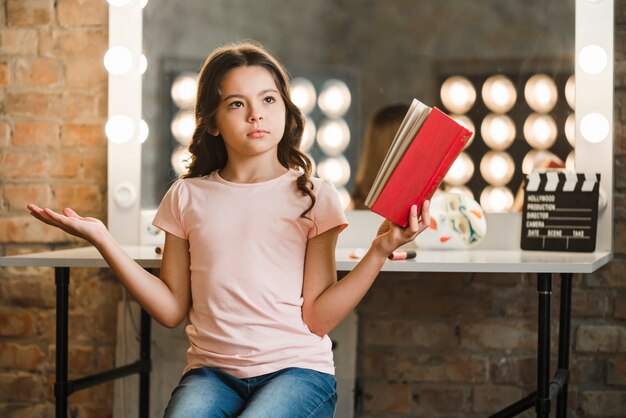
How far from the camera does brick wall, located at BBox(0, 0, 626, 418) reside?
1.93 metres

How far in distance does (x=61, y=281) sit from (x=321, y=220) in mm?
594

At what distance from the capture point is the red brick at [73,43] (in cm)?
202

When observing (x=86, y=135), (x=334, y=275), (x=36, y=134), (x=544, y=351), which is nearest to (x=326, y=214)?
(x=334, y=275)

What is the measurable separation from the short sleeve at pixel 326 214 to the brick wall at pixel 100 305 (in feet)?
2.17

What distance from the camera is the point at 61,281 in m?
1.60

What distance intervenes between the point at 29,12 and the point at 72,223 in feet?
3.31

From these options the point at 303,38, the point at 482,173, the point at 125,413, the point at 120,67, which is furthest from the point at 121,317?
the point at 482,173

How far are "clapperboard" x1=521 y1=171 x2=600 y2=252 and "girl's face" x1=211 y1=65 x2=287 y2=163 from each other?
65 centimetres

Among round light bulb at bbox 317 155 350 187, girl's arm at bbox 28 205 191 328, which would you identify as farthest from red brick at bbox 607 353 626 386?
girl's arm at bbox 28 205 191 328

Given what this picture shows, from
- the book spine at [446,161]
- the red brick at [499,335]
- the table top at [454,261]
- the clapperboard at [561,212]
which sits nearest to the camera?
the book spine at [446,161]

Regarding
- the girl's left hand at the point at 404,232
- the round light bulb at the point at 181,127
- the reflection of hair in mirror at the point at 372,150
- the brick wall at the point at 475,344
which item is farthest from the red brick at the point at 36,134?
the girl's left hand at the point at 404,232

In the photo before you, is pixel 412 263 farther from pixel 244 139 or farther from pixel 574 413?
pixel 574 413

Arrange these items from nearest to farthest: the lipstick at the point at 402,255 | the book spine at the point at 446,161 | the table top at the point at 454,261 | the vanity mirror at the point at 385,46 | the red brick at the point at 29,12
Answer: the book spine at the point at 446,161, the table top at the point at 454,261, the lipstick at the point at 402,255, the vanity mirror at the point at 385,46, the red brick at the point at 29,12

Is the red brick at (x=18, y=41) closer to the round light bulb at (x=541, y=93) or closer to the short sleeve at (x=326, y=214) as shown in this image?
the short sleeve at (x=326, y=214)
